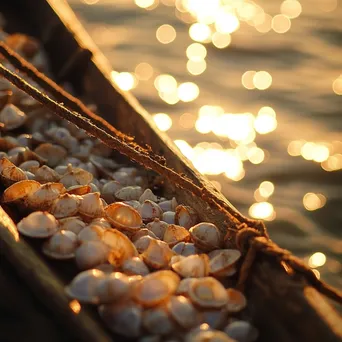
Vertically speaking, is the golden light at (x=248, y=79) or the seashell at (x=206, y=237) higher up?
the golden light at (x=248, y=79)

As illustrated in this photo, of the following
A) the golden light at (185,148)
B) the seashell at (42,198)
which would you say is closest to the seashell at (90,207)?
the seashell at (42,198)

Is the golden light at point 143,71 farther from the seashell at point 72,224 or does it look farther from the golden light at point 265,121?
the seashell at point 72,224

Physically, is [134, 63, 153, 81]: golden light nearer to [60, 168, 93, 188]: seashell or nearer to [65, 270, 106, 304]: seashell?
[60, 168, 93, 188]: seashell

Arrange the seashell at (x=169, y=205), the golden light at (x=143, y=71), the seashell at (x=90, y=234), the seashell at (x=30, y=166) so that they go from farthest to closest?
the golden light at (x=143, y=71) → the seashell at (x=30, y=166) → the seashell at (x=169, y=205) → the seashell at (x=90, y=234)

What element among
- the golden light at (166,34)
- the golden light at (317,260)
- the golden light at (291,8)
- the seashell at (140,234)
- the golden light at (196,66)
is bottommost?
the seashell at (140,234)

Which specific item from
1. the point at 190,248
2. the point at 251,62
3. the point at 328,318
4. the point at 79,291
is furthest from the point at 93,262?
the point at 251,62

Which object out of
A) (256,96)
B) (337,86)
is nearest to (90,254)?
(256,96)

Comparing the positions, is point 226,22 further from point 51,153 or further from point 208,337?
point 208,337
